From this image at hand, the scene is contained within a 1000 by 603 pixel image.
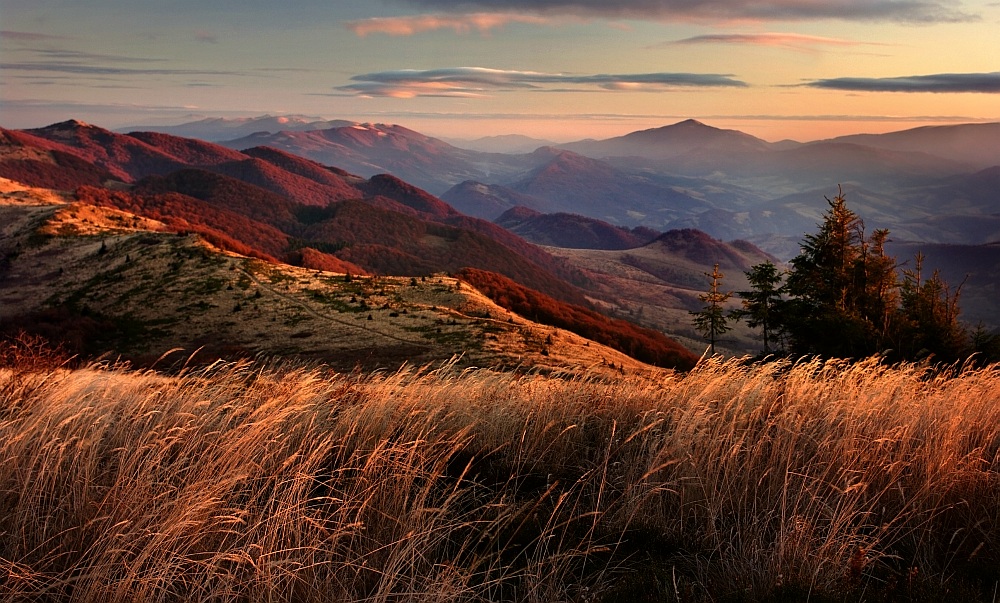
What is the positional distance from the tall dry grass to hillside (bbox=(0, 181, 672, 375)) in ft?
79.2

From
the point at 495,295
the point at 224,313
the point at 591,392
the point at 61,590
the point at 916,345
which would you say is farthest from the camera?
the point at 495,295

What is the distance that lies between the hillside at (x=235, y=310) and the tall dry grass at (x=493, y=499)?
24.1 metres

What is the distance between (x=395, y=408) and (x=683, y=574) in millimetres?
3853

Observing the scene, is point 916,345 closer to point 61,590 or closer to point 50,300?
point 61,590

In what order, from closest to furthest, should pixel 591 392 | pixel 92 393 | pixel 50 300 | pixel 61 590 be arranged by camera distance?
pixel 61 590
pixel 92 393
pixel 591 392
pixel 50 300

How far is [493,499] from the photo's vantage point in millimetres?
5301

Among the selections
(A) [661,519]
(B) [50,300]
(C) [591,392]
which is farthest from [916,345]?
(B) [50,300]

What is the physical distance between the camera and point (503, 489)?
5.77 meters

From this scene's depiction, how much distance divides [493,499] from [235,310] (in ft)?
188

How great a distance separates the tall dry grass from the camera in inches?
169

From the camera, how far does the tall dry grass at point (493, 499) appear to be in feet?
14.1

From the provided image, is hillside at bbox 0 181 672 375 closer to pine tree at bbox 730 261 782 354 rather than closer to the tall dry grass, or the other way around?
pine tree at bbox 730 261 782 354

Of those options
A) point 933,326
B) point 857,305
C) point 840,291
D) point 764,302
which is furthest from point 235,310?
point 933,326

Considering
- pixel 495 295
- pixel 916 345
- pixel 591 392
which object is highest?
pixel 591 392
